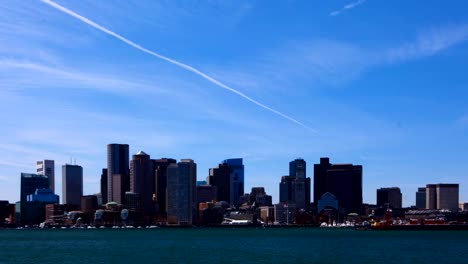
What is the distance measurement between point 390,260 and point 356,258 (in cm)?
532

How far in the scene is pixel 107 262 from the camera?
9188 cm

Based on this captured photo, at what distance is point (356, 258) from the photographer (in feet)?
327

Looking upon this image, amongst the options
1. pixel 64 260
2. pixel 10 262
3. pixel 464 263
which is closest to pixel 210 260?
pixel 64 260

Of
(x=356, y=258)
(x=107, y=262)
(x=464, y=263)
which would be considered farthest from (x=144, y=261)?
(x=464, y=263)

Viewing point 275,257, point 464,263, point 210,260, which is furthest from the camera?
point 275,257

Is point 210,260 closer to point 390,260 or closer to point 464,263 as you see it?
point 390,260

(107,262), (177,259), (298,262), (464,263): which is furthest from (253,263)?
(464,263)

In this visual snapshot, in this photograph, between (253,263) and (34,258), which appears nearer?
(253,263)

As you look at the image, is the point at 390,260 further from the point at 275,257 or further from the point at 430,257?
the point at 275,257

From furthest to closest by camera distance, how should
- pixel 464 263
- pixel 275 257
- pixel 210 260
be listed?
pixel 275 257, pixel 210 260, pixel 464 263

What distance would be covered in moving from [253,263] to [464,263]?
89.4 feet

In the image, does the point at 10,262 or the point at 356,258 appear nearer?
the point at 10,262

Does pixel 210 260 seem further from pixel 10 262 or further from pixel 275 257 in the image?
pixel 10 262

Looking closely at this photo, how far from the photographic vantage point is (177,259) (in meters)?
96.4
